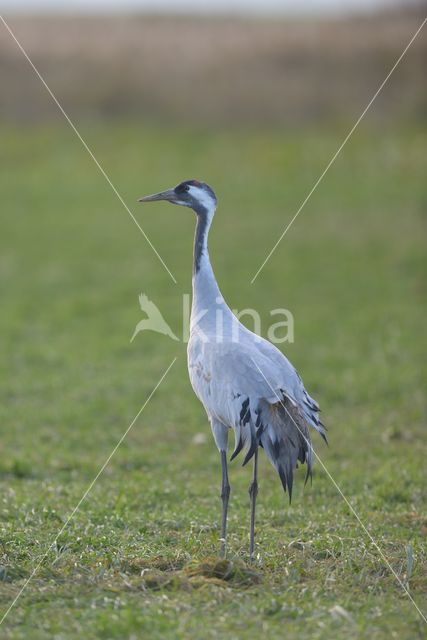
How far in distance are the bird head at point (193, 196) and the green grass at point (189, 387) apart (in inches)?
92.9

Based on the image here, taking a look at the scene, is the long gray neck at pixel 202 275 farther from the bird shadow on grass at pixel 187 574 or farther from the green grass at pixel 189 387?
the bird shadow on grass at pixel 187 574

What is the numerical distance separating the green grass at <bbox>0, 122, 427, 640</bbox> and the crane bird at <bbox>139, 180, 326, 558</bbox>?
0.63 m

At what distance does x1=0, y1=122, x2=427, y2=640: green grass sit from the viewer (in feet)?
18.9

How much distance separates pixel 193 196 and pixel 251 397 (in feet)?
5.64

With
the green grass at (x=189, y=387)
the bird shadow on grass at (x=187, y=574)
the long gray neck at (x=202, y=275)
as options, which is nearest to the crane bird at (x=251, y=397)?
the long gray neck at (x=202, y=275)

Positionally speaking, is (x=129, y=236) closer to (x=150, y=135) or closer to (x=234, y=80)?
(x=150, y=135)

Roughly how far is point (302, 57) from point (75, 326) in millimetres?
18838

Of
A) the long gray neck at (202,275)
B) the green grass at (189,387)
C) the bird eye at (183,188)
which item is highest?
the bird eye at (183,188)

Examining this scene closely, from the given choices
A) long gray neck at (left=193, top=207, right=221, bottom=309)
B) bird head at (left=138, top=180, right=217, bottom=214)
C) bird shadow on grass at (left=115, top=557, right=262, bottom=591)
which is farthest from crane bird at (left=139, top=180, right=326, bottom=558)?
bird head at (left=138, top=180, right=217, bottom=214)

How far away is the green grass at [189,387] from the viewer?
577 centimetres

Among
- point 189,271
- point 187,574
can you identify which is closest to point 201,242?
point 187,574

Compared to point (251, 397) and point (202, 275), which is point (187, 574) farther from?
point (202, 275)

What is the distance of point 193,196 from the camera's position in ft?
24.5

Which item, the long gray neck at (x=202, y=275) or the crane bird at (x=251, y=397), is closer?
the crane bird at (x=251, y=397)
